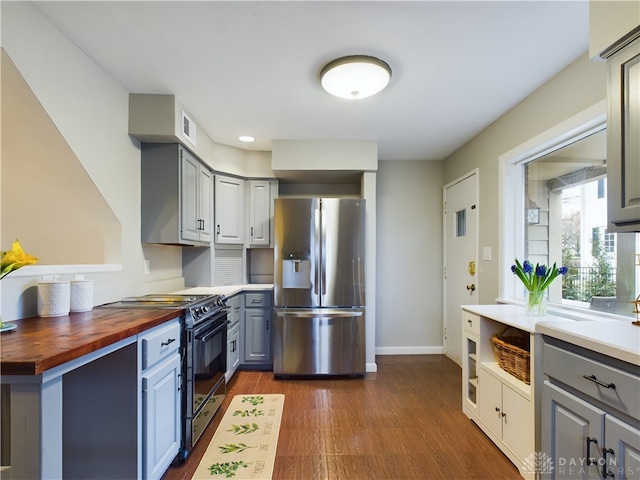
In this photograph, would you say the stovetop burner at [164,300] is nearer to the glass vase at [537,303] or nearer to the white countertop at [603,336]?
the white countertop at [603,336]

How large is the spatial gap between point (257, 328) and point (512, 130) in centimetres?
304

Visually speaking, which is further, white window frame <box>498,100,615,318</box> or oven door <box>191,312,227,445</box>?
white window frame <box>498,100,615,318</box>

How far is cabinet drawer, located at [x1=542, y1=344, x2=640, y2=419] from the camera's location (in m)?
1.09

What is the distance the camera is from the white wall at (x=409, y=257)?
398 cm

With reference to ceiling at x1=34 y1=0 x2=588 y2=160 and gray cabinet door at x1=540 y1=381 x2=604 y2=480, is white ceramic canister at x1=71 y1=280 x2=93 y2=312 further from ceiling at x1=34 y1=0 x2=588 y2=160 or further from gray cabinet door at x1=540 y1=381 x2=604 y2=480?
gray cabinet door at x1=540 y1=381 x2=604 y2=480

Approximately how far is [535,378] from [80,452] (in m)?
2.29

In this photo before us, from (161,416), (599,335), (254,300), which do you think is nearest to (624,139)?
(599,335)

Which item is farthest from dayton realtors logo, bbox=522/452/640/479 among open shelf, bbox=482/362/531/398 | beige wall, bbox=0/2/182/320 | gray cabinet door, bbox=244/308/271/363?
beige wall, bbox=0/2/182/320

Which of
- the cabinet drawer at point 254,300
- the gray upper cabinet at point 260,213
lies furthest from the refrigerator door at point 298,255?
the gray upper cabinet at point 260,213

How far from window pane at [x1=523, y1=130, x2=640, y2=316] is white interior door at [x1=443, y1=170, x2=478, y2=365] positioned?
0.62 metres

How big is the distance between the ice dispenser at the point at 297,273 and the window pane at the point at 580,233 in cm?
197

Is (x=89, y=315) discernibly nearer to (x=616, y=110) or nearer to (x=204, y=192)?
(x=204, y=192)

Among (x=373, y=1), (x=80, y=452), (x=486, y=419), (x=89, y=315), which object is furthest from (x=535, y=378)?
(x=89, y=315)

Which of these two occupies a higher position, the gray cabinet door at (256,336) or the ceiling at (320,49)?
the ceiling at (320,49)
